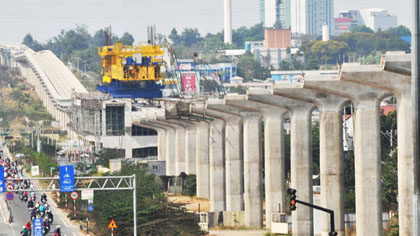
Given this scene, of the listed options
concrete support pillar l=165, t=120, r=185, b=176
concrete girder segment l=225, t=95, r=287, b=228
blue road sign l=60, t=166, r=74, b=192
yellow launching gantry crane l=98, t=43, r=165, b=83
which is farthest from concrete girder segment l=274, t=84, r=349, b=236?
yellow launching gantry crane l=98, t=43, r=165, b=83

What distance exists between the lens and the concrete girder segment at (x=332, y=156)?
65438 millimetres

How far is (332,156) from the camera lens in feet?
216

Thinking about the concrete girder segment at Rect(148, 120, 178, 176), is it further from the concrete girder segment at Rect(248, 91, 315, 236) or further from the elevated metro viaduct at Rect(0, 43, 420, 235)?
the concrete girder segment at Rect(248, 91, 315, 236)

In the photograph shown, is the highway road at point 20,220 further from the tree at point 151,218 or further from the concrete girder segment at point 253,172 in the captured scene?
the concrete girder segment at point 253,172

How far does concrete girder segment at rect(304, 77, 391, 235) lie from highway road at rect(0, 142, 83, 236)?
2654 centimetres

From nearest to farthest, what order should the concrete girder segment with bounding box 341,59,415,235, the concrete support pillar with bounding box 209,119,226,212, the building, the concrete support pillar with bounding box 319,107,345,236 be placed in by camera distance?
the concrete girder segment with bounding box 341,59,415,235 → the concrete support pillar with bounding box 319,107,345,236 → the concrete support pillar with bounding box 209,119,226,212 → the building

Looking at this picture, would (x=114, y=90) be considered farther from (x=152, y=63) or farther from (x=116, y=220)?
(x=116, y=220)

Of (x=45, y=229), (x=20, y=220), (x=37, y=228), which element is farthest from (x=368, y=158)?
(x=20, y=220)

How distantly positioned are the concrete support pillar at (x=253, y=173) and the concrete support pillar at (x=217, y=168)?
36.0 feet

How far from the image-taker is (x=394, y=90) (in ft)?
176

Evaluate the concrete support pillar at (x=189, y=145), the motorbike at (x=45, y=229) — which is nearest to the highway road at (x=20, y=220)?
the motorbike at (x=45, y=229)

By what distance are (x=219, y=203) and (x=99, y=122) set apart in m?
70.9

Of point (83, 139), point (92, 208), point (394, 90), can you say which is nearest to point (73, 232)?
point (92, 208)

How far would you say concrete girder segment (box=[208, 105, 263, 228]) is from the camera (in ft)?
274
